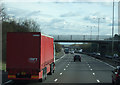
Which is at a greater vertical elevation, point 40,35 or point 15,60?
point 40,35

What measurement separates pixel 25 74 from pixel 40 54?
1.63 m

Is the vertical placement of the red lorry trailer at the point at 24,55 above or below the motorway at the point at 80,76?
above

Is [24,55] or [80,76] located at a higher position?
[24,55]

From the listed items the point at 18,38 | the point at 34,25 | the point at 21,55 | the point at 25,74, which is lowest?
the point at 25,74

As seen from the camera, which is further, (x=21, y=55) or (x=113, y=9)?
(x=113, y=9)

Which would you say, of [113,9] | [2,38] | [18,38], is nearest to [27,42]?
[18,38]

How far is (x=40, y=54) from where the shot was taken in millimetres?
16672

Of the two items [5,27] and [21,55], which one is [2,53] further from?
[21,55]

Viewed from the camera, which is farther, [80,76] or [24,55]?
[80,76]

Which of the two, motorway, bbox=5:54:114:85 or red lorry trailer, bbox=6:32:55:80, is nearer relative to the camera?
red lorry trailer, bbox=6:32:55:80

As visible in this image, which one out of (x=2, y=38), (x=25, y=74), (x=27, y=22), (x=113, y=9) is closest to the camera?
(x=25, y=74)

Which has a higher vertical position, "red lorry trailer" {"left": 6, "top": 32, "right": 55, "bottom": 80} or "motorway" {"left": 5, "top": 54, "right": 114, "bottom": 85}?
"red lorry trailer" {"left": 6, "top": 32, "right": 55, "bottom": 80}

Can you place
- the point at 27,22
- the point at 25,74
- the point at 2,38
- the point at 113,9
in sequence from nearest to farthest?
the point at 25,74
the point at 2,38
the point at 113,9
the point at 27,22

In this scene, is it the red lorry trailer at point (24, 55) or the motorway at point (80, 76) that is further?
the motorway at point (80, 76)
